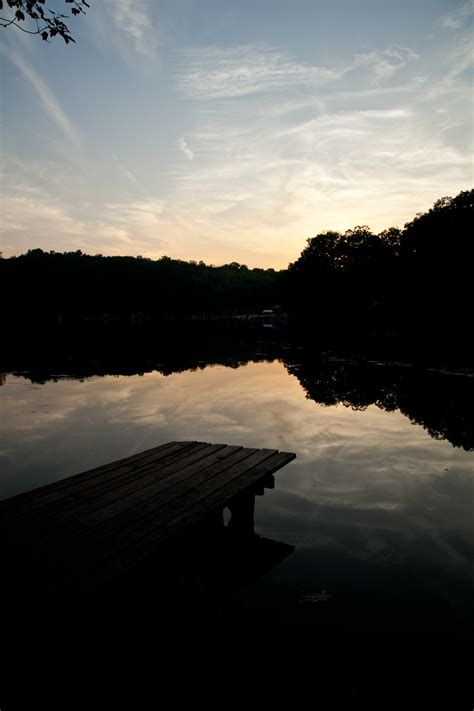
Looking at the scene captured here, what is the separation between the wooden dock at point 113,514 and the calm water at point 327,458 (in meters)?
1.01

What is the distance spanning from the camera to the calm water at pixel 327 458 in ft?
14.9

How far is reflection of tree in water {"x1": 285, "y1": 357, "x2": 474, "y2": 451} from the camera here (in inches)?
430

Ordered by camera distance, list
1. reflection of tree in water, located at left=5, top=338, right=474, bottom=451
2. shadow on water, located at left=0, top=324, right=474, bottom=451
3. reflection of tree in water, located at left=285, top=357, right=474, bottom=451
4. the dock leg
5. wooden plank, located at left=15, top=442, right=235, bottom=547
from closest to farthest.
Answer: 1. wooden plank, located at left=15, top=442, right=235, bottom=547
2. the dock leg
3. reflection of tree in water, located at left=285, top=357, right=474, bottom=451
4. reflection of tree in water, located at left=5, top=338, right=474, bottom=451
5. shadow on water, located at left=0, top=324, right=474, bottom=451

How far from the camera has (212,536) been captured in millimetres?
5590

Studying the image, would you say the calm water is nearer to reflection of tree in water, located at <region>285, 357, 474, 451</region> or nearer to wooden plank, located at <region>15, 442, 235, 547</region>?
reflection of tree in water, located at <region>285, 357, 474, 451</region>

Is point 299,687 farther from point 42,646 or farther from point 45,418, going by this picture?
point 45,418

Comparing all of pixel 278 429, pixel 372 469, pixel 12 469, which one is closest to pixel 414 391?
pixel 278 429

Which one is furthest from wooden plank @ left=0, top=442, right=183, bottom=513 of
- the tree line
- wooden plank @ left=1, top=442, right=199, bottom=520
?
the tree line

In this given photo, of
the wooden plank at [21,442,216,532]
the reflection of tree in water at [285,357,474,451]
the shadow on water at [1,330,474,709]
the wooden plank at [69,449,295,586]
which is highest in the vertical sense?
the wooden plank at [69,449,295,586]

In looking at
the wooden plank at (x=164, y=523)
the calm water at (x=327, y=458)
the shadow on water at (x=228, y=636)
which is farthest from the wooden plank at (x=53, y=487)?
the calm water at (x=327, y=458)

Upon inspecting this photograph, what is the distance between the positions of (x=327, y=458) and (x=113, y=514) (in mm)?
5335

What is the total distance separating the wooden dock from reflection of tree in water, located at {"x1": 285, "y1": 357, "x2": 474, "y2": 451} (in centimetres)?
633

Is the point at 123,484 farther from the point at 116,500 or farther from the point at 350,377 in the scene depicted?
the point at 350,377

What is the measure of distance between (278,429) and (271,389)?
5625 millimetres
